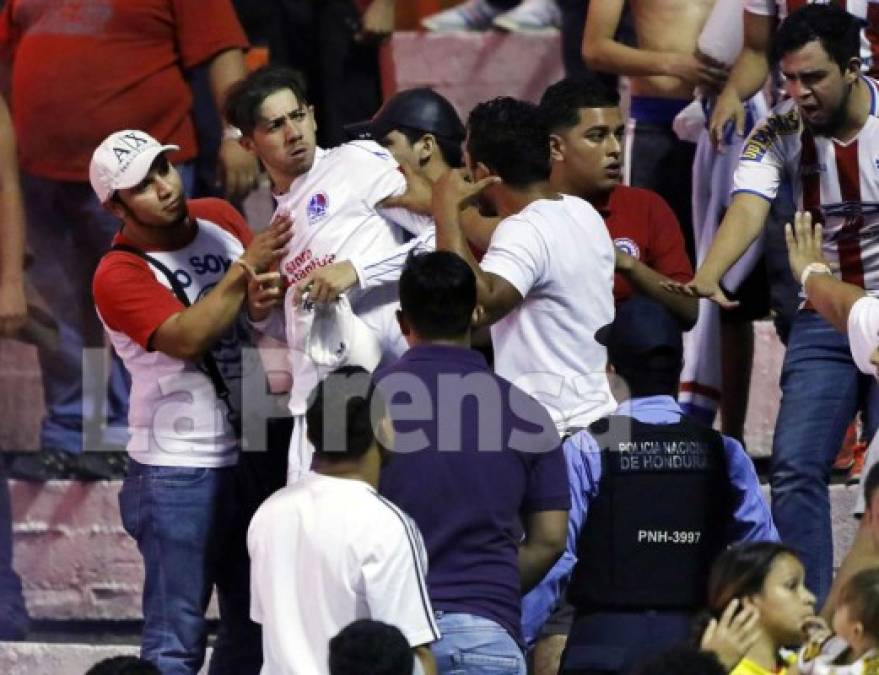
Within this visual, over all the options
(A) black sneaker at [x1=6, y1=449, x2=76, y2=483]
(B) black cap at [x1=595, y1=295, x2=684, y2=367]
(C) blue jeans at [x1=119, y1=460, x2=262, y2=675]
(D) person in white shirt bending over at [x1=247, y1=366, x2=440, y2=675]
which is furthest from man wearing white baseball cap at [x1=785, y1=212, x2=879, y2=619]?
(A) black sneaker at [x1=6, y1=449, x2=76, y2=483]

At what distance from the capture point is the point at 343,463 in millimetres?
5652

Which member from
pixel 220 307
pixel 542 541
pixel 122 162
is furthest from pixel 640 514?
pixel 122 162

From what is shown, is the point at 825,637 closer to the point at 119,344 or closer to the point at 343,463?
the point at 343,463

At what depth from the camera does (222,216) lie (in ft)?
23.9

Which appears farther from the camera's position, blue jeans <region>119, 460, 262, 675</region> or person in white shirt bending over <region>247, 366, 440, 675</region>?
blue jeans <region>119, 460, 262, 675</region>

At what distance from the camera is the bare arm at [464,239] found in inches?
252

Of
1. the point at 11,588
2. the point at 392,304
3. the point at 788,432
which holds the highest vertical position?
the point at 392,304

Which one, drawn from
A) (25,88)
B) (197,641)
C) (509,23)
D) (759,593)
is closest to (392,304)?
(197,641)

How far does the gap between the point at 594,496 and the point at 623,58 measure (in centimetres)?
254

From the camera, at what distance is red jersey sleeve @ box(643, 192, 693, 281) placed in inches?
289

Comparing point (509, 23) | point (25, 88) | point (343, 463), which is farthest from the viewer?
point (509, 23)

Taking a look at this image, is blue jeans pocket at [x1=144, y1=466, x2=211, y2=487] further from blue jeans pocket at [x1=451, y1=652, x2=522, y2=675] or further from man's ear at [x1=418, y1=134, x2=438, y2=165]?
blue jeans pocket at [x1=451, y1=652, x2=522, y2=675]

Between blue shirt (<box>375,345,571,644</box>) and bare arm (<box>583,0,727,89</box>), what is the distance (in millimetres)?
2568

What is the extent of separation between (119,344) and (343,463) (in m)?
1.62
